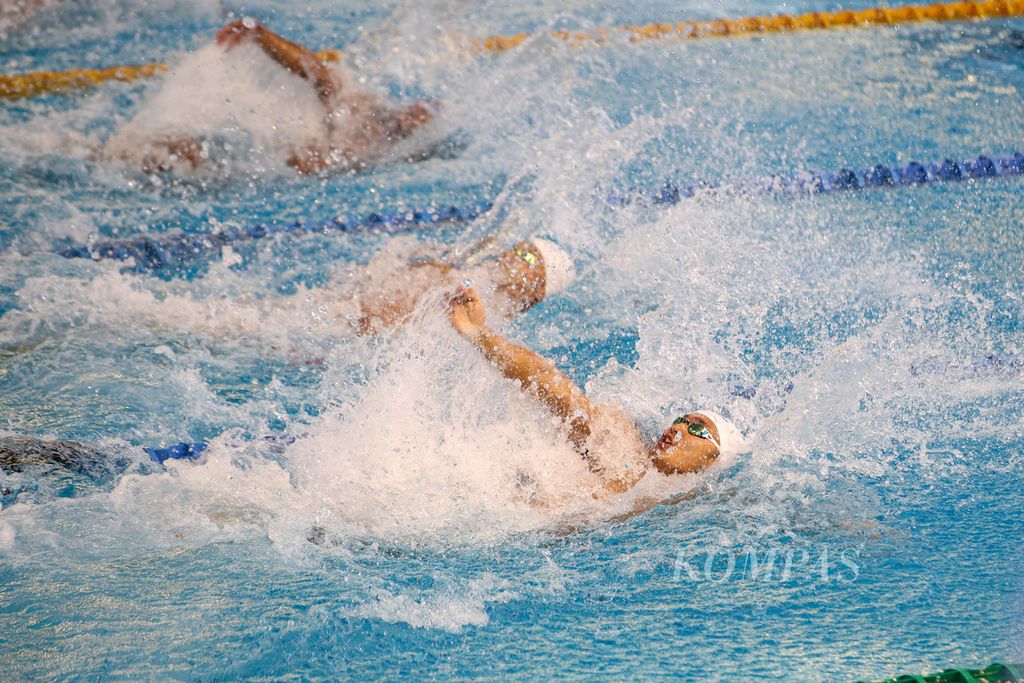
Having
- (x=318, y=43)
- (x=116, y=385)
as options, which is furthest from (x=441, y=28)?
(x=116, y=385)

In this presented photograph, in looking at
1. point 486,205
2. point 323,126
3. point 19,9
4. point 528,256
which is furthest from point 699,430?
point 19,9

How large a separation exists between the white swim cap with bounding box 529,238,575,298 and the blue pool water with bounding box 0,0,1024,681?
0.28m

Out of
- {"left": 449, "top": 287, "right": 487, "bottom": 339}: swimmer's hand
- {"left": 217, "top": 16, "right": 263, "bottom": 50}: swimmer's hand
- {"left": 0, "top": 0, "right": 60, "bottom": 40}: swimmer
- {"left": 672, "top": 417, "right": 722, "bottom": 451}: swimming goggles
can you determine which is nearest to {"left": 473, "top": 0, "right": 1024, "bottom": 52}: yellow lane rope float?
{"left": 217, "top": 16, "right": 263, "bottom": 50}: swimmer's hand

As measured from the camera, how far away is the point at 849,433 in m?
2.47

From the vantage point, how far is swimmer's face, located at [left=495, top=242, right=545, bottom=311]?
2529mm

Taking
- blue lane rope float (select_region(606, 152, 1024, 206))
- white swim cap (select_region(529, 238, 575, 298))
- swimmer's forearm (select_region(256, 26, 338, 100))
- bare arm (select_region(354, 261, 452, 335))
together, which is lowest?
bare arm (select_region(354, 261, 452, 335))

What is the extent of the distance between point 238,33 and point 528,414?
221cm

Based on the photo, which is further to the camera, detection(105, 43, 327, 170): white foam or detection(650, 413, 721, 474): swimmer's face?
detection(105, 43, 327, 170): white foam

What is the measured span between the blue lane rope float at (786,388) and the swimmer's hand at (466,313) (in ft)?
1.62

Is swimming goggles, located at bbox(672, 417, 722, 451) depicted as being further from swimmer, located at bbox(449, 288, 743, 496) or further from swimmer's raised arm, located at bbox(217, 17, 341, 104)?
swimmer's raised arm, located at bbox(217, 17, 341, 104)

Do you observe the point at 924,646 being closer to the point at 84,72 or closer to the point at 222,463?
the point at 222,463

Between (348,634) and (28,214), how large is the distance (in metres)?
2.24

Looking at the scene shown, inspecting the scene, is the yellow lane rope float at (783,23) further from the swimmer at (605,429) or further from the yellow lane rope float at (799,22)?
the swimmer at (605,429)

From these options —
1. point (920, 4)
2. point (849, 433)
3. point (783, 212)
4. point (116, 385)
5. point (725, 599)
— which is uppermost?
point (920, 4)
